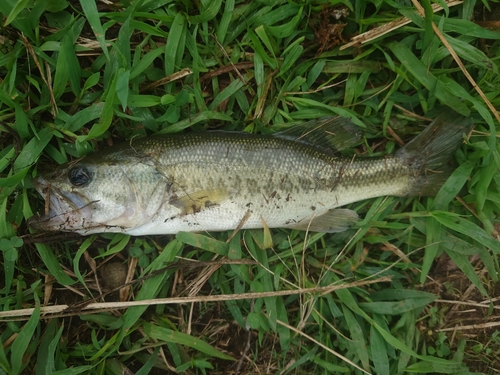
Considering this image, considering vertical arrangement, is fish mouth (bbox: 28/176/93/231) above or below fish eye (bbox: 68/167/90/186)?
below

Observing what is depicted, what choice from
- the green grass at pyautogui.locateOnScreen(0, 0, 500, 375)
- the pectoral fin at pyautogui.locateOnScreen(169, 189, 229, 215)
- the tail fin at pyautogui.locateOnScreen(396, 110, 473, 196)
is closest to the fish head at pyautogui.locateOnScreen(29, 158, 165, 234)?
the pectoral fin at pyautogui.locateOnScreen(169, 189, 229, 215)

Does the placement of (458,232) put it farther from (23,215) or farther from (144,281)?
(23,215)

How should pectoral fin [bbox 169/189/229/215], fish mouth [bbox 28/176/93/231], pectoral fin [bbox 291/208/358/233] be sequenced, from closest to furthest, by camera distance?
fish mouth [bbox 28/176/93/231] → pectoral fin [bbox 169/189/229/215] → pectoral fin [bbox 291/208/358/233]

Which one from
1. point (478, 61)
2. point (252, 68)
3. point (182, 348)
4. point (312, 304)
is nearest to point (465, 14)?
point (478, 61)

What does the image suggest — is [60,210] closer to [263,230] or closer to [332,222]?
[263,230]

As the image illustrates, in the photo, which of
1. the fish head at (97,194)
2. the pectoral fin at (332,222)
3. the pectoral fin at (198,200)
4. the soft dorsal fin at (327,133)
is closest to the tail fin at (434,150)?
the soft dorsal fin at (327,133)

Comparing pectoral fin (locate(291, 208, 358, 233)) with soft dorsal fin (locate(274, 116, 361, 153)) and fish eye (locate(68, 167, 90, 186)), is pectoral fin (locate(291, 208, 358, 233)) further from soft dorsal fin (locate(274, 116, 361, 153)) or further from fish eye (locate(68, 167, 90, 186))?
Answer: fish eye (locate(68, 167, 90, 186))

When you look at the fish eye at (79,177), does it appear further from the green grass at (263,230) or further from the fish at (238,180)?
the green grass at (263,230)

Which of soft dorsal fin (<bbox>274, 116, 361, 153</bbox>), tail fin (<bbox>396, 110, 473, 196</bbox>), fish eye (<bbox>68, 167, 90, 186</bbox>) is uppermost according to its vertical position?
fish eye (<bbox>68, 167, 90, 186</bbox>)

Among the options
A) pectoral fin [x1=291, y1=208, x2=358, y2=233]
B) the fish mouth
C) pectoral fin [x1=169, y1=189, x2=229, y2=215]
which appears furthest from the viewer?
pectoral fin [x1=291, y1=208, x2=358, y2=233]
